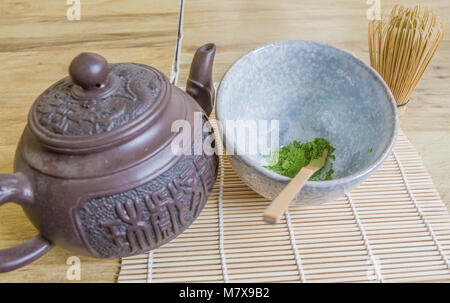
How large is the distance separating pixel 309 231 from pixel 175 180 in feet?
1.03

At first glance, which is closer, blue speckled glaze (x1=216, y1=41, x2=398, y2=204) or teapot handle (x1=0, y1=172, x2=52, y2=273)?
teapot handle (x1=0, y1=172, x2=52, y2=273)

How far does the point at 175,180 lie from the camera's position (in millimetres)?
554

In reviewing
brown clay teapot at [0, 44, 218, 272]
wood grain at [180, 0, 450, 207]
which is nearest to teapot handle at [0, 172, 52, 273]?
brown clay teapot at [0, 44, 218, 272]

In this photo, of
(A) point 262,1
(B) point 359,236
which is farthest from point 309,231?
(A) point 262,1

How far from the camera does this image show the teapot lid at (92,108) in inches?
19.9

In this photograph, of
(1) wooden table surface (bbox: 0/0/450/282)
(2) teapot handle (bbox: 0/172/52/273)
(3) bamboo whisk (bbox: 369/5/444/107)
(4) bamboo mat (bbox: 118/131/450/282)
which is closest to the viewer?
(2) teapot handle (bbox: 0/172/52/273)

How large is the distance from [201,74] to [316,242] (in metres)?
0.41

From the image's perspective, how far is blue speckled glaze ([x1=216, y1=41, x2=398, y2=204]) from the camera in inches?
28.0

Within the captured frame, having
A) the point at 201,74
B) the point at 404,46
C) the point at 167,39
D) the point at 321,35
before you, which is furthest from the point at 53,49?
→ the point at 404,46

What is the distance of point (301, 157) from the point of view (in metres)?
0.82

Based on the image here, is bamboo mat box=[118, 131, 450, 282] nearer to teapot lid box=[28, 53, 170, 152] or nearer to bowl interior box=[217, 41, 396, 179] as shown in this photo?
bowl interior box=[217, 41, 396, 179]

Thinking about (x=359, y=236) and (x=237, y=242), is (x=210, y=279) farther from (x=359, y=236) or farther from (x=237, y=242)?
(x=359, y=236)

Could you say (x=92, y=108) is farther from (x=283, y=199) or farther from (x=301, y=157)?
(x=301, y=157)

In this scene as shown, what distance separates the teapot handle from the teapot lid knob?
15cm
